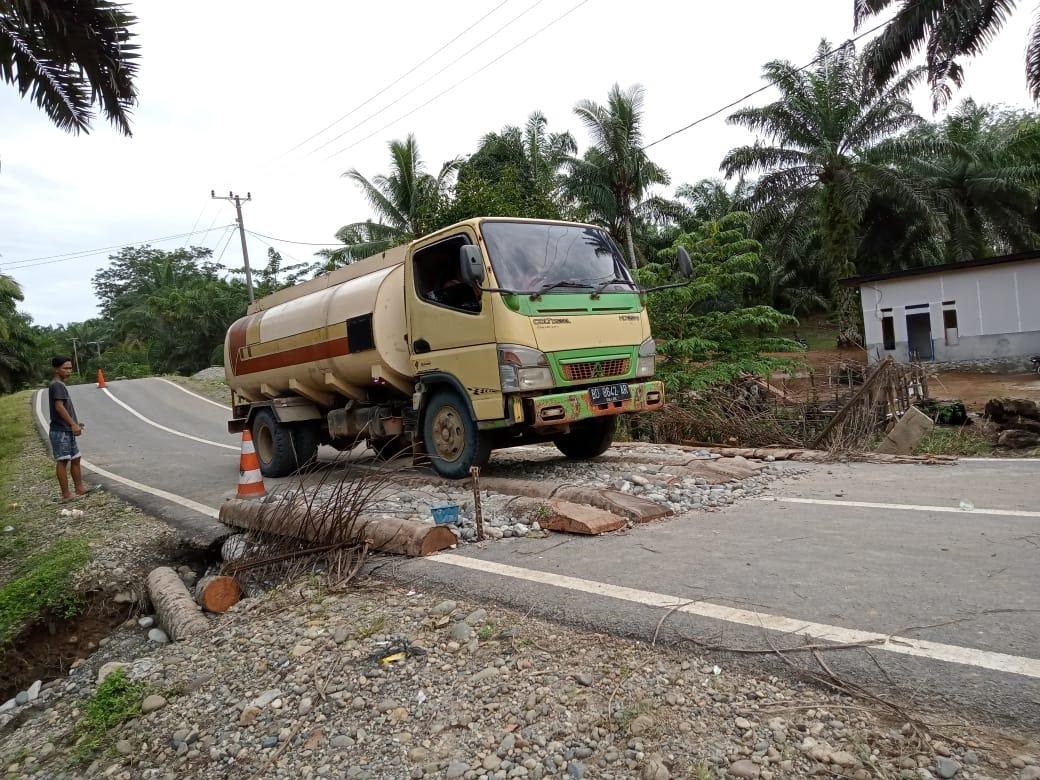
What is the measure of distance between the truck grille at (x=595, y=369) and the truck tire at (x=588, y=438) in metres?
0.82

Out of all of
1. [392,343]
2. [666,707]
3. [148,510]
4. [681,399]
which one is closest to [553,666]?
[666,707]

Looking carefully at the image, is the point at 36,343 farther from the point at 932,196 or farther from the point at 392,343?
the point at 932,196

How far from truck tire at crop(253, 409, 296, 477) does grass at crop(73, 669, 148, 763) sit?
6016 mm

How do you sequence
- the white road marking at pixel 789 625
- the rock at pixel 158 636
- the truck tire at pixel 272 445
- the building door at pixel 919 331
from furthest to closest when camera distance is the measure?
the building door at pixel 919 331 < the truck tire at pixel 272 445 < the rock at pixel 158 636 < the white road marking at pixel 789 625

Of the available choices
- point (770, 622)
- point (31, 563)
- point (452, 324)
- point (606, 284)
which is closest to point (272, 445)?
point (31, 563)

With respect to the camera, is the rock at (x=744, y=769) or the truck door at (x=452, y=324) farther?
the truck door at (x=452, y=324)

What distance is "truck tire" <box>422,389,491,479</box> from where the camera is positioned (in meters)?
7.26

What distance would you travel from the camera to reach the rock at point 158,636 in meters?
4.87

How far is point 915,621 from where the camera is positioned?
10.4 ft

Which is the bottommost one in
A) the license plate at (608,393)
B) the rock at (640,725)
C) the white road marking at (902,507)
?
the white road marking at (902,507)

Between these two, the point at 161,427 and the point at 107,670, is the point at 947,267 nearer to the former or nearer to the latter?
the point at 161,427

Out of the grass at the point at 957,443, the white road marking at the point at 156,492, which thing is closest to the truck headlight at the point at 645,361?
the grass at the point at 957,443

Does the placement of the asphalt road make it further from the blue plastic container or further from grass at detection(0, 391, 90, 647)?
grass at detection(0, 391, 90, 647)

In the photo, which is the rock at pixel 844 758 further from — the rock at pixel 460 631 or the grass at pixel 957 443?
the grass at pixel 957 443
